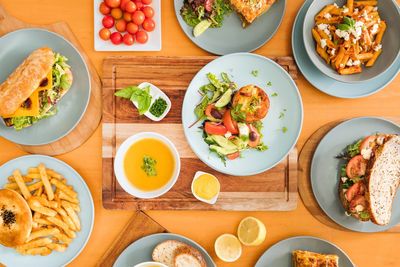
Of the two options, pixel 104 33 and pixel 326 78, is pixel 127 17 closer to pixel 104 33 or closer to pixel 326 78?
pixel 104 33

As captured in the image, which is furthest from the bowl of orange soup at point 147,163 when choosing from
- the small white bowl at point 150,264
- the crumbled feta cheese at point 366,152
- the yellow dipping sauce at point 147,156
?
the crumbled feta cheese at point 366,152

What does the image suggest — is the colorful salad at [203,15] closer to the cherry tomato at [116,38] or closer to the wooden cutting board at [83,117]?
the cherry tomato at [116,38]

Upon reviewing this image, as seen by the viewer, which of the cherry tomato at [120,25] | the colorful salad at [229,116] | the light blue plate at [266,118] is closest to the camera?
the colorful salad at [229,116]

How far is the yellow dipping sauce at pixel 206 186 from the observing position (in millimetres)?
3129

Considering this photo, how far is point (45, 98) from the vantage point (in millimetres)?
3105

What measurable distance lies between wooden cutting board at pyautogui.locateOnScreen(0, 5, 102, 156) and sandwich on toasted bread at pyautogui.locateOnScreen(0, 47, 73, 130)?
0.55 ft

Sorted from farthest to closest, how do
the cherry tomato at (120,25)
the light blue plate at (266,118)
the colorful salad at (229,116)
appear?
1. the cherry tomato at (120,25)
2. the light blue plate at (266,118)
3. the colorful salad at (229,116)

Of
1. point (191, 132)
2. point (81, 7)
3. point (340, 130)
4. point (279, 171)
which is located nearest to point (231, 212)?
point (279, 171)

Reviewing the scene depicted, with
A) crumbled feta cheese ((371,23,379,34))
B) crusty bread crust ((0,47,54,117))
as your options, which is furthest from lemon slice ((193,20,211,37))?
crumbled feta cheese ((371,23,379,34))

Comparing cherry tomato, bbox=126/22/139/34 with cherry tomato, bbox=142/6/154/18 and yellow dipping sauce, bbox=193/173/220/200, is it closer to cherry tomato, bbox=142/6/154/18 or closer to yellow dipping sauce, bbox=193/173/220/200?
cherry tomato, bbox=142/6/154/18

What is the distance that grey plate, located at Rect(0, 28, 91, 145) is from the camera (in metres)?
3.13

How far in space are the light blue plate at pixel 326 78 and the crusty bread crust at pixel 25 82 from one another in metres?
1.62

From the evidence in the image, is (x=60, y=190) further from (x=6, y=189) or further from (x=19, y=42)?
(x=19, y=42)

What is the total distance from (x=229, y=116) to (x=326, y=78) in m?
0.74
